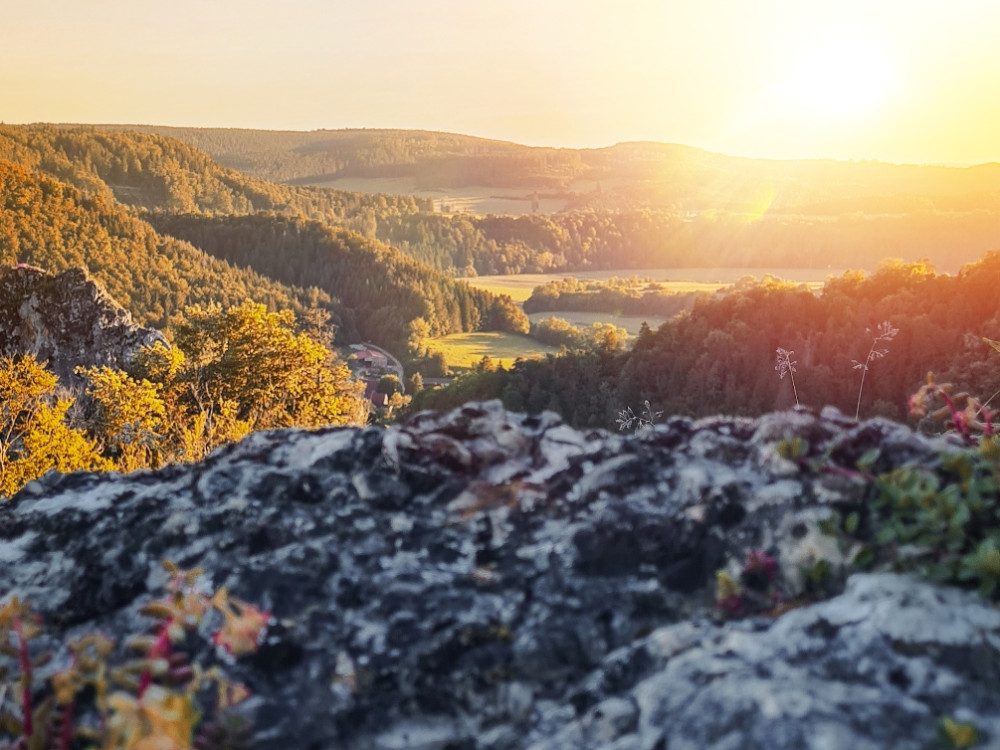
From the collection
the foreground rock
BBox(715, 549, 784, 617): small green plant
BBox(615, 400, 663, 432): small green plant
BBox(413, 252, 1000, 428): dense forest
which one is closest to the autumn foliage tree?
BBox(615, 400, 663, 432): small green plant

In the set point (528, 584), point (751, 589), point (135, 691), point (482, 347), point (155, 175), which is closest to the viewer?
point (135, 691)

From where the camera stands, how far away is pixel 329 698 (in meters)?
1.92

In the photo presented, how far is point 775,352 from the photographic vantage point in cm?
2883

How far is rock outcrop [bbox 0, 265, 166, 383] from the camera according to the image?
55.8 feet

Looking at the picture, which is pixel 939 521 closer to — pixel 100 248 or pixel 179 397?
pixel 179 397

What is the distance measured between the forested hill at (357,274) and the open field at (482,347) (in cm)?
474

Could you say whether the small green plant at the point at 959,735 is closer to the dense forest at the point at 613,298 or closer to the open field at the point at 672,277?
the dense forest at the point at 613,298

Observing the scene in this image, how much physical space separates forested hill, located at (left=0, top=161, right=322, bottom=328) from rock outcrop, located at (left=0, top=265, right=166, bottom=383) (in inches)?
1945

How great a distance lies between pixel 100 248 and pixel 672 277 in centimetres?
10521

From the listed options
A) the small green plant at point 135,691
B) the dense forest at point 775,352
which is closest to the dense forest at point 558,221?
the dense forest at point 775,352

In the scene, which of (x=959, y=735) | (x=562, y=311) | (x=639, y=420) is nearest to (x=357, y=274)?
(x=562, y=311)

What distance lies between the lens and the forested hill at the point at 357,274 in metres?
116

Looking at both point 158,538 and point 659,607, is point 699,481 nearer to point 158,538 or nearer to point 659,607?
point 659,607

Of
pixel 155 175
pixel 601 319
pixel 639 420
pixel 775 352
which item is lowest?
pixel 601 319
